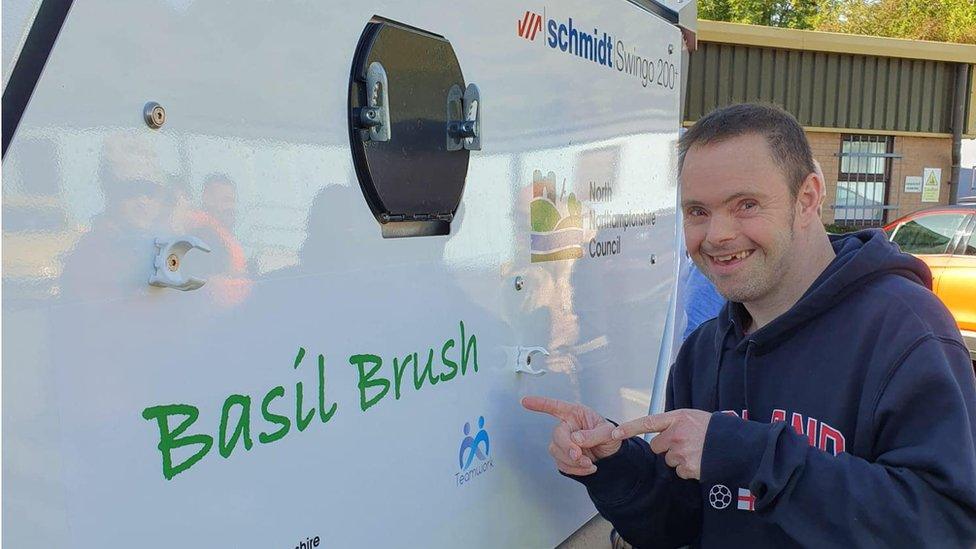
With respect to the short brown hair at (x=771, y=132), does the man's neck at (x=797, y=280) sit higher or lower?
lower

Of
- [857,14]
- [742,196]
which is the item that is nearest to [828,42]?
[742,196]

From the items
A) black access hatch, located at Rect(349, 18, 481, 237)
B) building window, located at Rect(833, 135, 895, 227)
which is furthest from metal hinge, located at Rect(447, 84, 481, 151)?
building window, located at Rect(833, 135, 895, 227)

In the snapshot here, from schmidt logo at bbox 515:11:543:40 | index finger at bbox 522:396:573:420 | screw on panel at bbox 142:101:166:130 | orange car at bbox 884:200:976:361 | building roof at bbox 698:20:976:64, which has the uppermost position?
building roof at bbox 698:20:976:64

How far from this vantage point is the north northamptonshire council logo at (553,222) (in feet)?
6.12

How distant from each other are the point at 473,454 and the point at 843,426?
2.36 ft

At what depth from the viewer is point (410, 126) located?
143 centimetres

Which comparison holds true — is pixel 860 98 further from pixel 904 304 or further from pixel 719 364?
pixel 904 304

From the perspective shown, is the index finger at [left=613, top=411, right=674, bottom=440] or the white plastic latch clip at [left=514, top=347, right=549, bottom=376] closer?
the index finger at [left=613, top=411, right=674, bottom=440]

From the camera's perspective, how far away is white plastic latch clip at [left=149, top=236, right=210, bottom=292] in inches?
38.6

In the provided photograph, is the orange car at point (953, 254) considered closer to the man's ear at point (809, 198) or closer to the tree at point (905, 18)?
the man's ear at point (809, 198)

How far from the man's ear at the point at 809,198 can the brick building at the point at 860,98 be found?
1041 cm

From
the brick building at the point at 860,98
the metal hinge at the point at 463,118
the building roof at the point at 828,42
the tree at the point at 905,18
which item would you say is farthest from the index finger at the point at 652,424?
the tree at the point at 905,18

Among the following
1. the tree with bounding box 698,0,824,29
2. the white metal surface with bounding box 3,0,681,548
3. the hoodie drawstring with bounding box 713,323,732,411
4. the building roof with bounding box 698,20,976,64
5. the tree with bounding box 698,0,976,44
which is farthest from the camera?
the tree with bounding box 698,0,824,29

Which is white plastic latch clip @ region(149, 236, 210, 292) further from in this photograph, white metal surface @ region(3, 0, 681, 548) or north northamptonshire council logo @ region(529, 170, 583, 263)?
north northamptonshire council logo @ region(529, 170, 583, 263)
